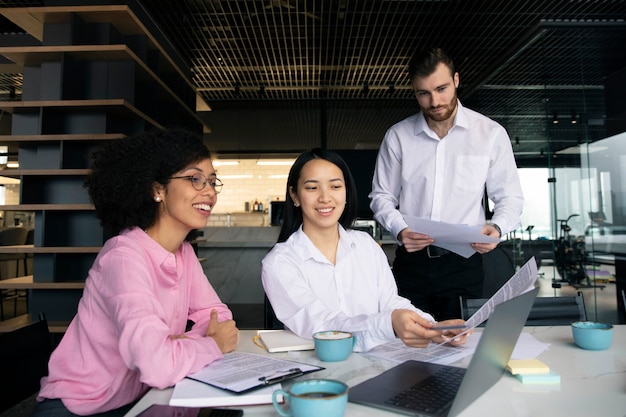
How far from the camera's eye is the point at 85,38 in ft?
12.5

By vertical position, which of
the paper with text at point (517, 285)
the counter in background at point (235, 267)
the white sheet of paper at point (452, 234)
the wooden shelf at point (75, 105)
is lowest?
the counter in background at point (235, 267)

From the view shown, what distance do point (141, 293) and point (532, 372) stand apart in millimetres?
885

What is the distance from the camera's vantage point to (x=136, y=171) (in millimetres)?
1410

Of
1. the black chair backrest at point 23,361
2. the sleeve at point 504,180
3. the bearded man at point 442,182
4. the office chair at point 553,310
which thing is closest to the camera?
the black chair backrest at point 23,361

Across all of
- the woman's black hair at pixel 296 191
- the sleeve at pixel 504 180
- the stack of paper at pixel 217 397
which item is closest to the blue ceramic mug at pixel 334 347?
the stack of paper at pixel 217 397

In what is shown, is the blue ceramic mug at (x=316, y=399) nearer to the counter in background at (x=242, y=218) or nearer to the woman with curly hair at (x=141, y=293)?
the woman with curly hair at (x=141, y=293)

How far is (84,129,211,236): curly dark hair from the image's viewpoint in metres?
1.39

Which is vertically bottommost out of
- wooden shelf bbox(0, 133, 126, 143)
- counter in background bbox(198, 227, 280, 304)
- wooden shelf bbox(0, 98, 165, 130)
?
counter in background bbox(198, 227, 280, 304)

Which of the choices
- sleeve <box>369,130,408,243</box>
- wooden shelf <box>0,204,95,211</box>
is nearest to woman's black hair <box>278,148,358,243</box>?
sleeve <box>369,130,408,243</box>

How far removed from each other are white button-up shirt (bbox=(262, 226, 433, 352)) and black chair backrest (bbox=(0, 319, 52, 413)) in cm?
68

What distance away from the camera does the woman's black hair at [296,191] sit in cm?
183

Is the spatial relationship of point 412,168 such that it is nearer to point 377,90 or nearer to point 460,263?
point 460,263

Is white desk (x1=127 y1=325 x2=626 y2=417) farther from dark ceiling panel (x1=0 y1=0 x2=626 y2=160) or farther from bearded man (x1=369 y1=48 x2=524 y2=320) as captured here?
dark ceiling panel (x1=0 y1=0 x2=626 y2=160)

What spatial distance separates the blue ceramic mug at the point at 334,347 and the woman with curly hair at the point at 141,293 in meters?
0.25
